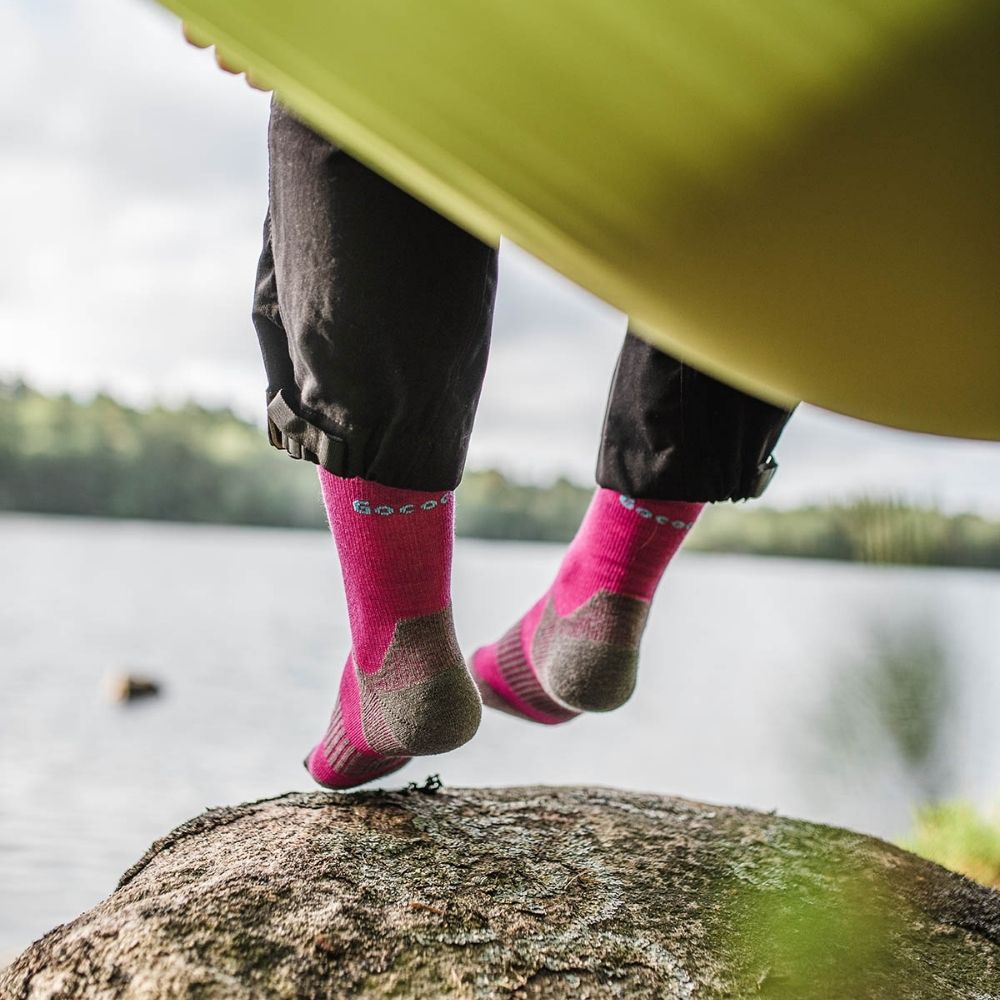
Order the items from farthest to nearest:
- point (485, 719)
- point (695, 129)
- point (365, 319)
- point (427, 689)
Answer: point (485, 719) → point (427, 689) → point (365, 319) → point (695, 129)

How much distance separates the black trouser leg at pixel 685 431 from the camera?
71 centimetres

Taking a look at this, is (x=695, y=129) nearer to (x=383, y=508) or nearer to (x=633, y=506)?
(x=383, y=508)

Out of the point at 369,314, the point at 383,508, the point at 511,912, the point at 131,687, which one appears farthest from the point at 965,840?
the point at 131,687

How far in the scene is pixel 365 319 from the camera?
52cm

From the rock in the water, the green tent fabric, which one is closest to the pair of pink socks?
the green tent fabric

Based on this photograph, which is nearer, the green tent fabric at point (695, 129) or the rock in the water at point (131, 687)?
the green tent fabric at point (695, 129)

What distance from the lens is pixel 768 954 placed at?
0.60 metres

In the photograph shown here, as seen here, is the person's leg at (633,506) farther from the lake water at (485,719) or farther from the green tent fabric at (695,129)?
the green tent fabric at (695,129)

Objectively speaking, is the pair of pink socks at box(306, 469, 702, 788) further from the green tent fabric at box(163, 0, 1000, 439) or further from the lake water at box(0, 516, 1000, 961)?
the green tent fabric at box(163, 0, 1000, 439)

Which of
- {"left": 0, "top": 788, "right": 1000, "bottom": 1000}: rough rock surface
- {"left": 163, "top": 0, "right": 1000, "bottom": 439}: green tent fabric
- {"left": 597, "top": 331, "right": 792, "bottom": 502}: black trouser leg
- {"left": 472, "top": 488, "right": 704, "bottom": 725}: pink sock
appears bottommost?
{"left": 0, "top": 788, "right": 1000, "bottom": 1000}: rough rock surface

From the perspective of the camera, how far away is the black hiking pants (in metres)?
0.51

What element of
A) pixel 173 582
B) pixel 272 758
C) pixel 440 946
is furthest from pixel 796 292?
pixel 173 582

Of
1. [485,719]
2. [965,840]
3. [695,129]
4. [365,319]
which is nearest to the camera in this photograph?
[695,129]

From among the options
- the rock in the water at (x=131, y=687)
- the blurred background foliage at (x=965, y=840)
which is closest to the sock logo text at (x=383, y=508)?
the blurred background foliage at (x=965, y=840)
